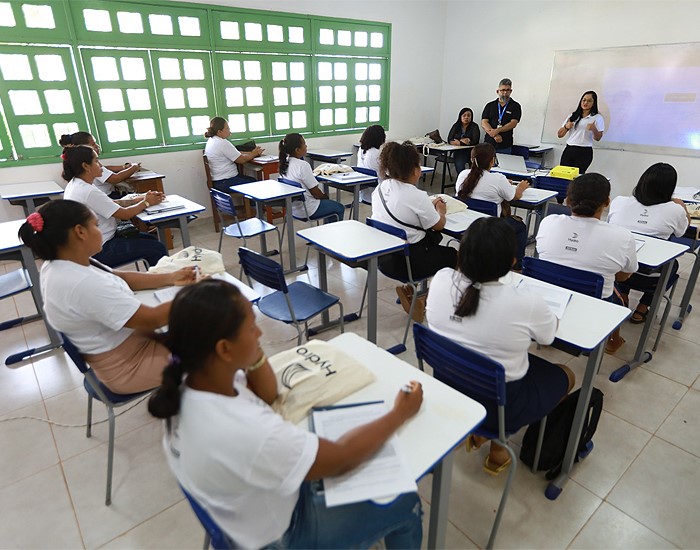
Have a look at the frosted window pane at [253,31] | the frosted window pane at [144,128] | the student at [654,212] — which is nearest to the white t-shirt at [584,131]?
the student at [654,212]

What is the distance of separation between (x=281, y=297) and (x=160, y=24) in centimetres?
411

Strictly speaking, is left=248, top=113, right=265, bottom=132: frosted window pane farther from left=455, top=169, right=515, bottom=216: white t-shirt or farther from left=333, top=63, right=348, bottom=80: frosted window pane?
left=455, top=169, right=515, bottom=216: white t-shirt

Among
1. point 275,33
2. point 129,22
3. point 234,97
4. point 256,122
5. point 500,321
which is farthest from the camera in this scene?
point 256,122

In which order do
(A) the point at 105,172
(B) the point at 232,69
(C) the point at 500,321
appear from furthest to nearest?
(B) the point at 232,69, (A) the point at 105,172, (C) the point at 500,321

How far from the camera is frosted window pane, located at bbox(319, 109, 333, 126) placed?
6.65 meters

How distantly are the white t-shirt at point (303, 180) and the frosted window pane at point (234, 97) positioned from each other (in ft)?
6.48

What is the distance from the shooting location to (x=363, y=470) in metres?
1.01

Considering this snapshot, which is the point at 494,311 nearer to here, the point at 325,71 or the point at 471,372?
the point at 471,372

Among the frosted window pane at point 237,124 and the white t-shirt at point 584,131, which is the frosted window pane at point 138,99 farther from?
the white t-shirt at point 584,131

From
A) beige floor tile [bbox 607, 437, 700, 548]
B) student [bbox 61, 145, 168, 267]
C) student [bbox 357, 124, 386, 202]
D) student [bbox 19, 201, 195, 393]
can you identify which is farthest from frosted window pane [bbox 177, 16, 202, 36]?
beige floor tile [bbox 607, 437, 700, 548]

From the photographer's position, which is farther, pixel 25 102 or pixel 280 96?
pixel 280 96

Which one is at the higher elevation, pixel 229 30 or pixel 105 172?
pixel 229 30

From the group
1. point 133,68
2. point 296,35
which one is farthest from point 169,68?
point 296,35

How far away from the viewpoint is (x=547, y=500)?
5.98ft
